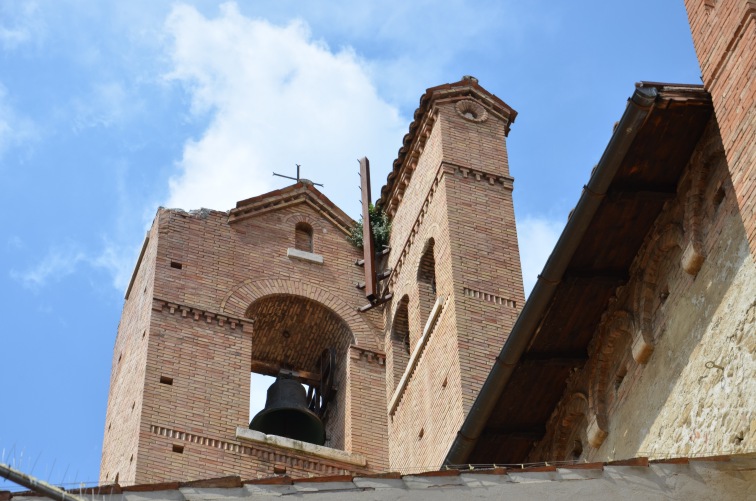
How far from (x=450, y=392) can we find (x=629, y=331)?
5827 mm

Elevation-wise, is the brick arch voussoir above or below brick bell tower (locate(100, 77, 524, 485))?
above

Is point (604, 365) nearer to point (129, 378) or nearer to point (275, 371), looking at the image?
point (129, 378)

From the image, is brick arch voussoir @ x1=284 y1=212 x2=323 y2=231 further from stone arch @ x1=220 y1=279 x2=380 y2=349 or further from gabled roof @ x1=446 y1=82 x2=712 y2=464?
gabled roof @ x1=446 y1=82 x2=712 y2=464

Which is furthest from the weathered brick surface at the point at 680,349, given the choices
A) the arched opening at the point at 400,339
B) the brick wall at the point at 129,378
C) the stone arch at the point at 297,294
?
the stone arch at the point at 297,294

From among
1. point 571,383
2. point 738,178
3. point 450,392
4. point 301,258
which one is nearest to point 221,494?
point 738,178

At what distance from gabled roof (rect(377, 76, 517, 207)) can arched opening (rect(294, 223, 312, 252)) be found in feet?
5.37

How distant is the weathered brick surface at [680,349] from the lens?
31.5ft

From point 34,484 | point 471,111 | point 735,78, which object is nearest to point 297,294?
point 471,111

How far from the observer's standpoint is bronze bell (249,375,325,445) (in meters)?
19.3

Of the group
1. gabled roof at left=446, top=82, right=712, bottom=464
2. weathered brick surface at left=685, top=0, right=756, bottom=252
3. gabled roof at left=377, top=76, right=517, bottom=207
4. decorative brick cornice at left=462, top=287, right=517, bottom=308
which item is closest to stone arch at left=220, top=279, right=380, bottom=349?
gabled roof at left=377, top=76, right=517, bottom=207

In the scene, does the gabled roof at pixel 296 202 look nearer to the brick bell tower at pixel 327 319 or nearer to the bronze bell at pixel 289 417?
the brick bell tower at pixel 327 319

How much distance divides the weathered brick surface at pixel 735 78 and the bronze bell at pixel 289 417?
993cm

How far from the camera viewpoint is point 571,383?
39.2ft

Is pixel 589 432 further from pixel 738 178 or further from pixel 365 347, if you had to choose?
pixel 365 347
